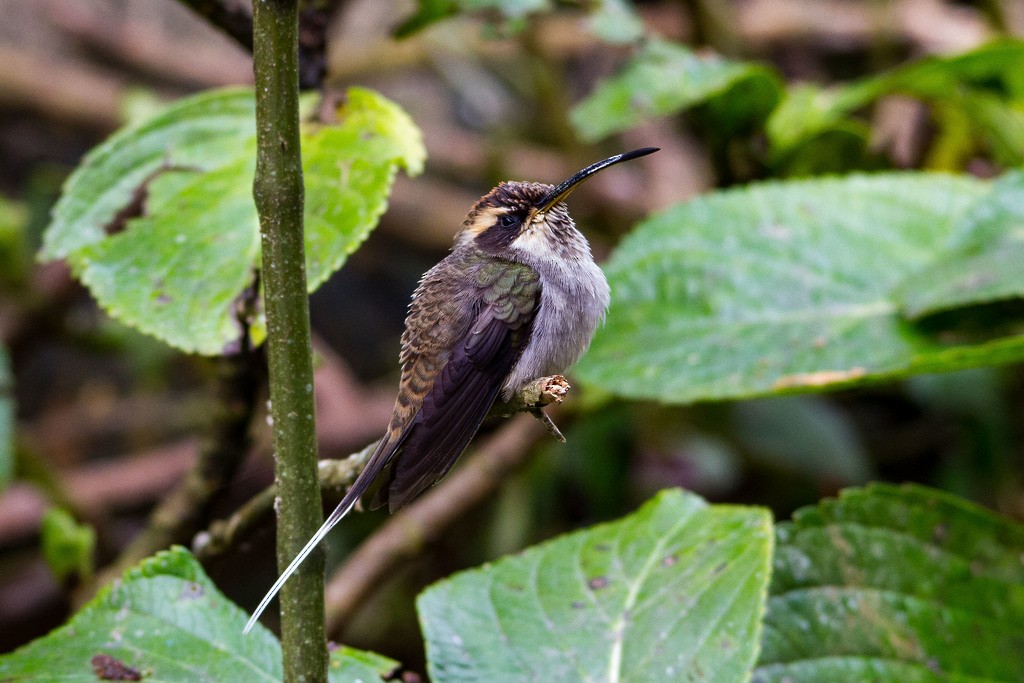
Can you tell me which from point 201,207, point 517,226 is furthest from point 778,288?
point 201,207

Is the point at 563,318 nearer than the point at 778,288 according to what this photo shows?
Yes

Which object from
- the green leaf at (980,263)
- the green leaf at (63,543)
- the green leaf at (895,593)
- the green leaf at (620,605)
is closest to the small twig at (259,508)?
the green leaf at (620,605)

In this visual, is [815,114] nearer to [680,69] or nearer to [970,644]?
[680,69]

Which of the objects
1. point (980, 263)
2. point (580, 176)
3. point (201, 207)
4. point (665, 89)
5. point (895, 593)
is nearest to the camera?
point (580, 176)

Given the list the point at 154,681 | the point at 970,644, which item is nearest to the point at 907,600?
the point at 970,644

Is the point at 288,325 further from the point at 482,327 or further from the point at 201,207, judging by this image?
the point at 201,207

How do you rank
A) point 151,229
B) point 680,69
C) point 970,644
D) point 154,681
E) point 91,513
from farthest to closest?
1. point 91,513
2. point 680,69
3. point 970,644
4. point 151,229
5. point 154,681

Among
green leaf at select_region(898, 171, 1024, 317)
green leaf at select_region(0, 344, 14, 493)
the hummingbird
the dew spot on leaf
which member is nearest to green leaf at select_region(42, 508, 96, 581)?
green leaf at select_region(0, 344, 14, 493)

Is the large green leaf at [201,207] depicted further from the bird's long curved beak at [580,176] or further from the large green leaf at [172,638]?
the large green leaf at [172,638]
